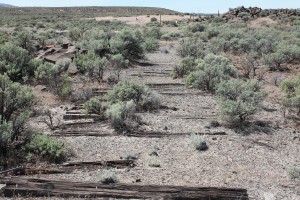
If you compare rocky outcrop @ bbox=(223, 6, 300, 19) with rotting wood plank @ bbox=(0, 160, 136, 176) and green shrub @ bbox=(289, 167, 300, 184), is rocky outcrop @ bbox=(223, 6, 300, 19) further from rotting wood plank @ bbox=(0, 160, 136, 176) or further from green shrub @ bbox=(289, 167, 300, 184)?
rotting wood plank @ bbox=(0, 160, 136, 176)

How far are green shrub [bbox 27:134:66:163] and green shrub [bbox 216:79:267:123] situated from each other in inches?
222

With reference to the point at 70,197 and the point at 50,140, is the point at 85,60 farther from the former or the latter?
the point at 70,197

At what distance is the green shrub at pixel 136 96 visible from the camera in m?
15.2

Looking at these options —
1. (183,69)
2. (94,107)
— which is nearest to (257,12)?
(183,69)

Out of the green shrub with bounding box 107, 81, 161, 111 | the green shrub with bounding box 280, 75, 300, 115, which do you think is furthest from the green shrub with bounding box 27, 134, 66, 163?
the green shrub with bounding box 280, 75, 300, 115

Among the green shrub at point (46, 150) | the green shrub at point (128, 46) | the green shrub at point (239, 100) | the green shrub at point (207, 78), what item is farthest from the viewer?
the green shrub at point (128, 46)

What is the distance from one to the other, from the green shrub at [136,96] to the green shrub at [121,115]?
1.36 metres

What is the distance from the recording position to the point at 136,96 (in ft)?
50.6

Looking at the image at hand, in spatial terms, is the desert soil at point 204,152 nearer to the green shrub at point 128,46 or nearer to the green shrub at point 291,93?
the green shrub at point 291,93

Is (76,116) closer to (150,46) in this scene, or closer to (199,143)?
(199,143)

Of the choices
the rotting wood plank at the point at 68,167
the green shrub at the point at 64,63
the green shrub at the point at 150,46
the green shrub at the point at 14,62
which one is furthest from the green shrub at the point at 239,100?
the green shrub at the point at 150,46

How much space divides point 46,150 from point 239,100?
6.71 meters

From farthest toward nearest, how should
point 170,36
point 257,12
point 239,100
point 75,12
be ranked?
point 75,12, point 257,12, point 170,36, point 239,100

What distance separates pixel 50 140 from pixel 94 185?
2.53 meters
